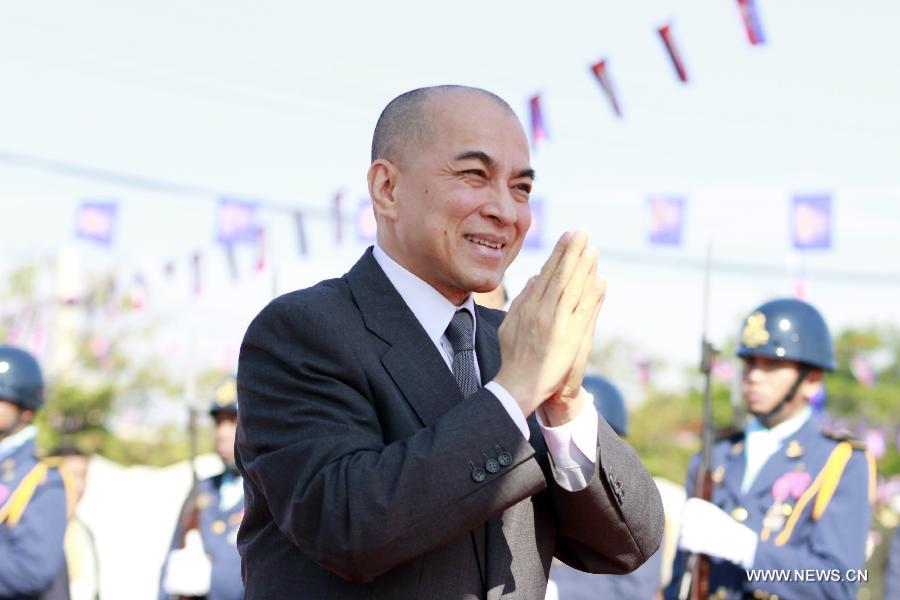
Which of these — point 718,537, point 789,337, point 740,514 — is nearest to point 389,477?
point 718,537

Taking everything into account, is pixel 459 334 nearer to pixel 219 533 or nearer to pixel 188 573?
pixel 188 573

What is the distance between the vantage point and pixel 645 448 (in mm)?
27469

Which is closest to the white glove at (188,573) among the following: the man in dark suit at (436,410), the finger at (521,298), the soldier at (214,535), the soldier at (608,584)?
the soldier at (214,535)

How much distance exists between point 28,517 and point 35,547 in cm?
23

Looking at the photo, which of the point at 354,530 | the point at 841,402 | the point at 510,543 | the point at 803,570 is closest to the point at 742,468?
the point at 803,570

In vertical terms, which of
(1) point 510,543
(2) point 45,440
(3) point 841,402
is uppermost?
(1) point 510,543

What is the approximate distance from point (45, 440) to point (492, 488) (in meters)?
20.5

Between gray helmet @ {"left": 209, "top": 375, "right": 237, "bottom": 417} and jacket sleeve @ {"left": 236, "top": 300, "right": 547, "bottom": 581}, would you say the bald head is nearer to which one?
jacket sleeve @ {"left": 236, "top": 300, "right": 547, "bottom": 581}

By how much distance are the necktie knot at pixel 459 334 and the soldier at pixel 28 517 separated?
480cm

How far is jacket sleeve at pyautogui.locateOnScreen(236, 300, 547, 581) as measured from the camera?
2234 millimetres

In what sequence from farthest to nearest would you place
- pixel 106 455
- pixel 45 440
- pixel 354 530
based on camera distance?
1. pixel 106 455
2. pixel 45 440
3. pixel 354 530

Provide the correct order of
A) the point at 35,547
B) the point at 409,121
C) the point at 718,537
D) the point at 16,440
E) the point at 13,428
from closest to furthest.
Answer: the point at 409,121 < the point at 718,537 < the point at 35,547 < the point at 16,440 < the point at 13,428

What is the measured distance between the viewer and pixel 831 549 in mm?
5574

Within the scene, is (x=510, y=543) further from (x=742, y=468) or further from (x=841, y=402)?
(x=841, y=402)
